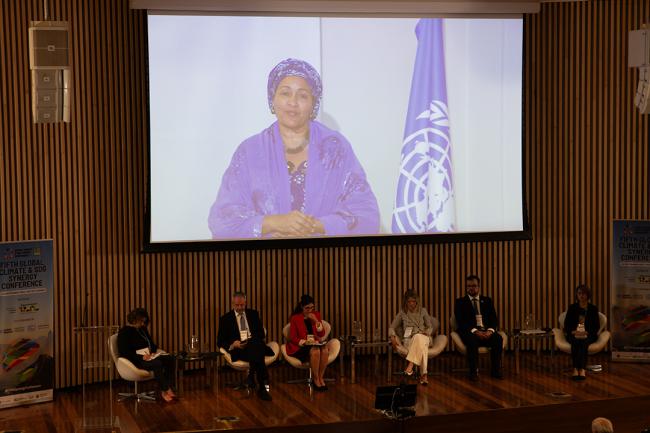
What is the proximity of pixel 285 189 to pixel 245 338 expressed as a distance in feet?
5.52

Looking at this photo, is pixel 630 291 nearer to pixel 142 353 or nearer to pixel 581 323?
pixel 581 323

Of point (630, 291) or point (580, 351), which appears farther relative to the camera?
point (630, 291)

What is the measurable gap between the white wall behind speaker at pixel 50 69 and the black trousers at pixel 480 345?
4.82 m

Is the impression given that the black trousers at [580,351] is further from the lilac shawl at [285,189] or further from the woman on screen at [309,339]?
the woman on screen at [309,339]

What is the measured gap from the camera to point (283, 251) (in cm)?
1107

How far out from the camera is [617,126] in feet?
37.8

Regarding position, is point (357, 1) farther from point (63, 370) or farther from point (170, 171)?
point (63, 370)

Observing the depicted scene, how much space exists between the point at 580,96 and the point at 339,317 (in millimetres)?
3868

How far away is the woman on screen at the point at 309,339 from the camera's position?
32.9ft

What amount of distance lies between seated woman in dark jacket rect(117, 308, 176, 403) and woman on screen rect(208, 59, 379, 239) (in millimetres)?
1340

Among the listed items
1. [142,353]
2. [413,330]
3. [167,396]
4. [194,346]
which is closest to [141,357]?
[142,353]

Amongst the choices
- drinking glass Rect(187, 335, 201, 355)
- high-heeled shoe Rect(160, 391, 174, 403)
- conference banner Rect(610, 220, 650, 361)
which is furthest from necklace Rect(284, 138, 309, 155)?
conference banner Rect(610, 220, 650, 361)

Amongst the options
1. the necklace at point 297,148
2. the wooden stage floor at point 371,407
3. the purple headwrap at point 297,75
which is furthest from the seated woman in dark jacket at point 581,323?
the purple headwrap at point 297,75

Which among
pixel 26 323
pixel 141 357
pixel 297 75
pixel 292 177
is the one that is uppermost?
pixel 297 75
